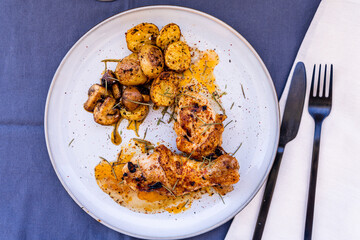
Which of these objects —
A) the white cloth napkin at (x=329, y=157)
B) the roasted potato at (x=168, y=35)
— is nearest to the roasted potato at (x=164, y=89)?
the roasted potato at (x=168, y=35)

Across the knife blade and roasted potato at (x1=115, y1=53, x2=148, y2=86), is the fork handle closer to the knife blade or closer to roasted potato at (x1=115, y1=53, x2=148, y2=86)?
the knife blade

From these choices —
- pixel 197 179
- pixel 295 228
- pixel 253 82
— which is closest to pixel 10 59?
pixel 197 179

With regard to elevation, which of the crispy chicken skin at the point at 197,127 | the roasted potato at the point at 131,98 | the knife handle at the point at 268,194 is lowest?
the knife handle at the point at 268,194

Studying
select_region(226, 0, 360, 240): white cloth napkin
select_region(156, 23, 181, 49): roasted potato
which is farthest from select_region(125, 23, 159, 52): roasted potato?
select_region(226, 0, 360, 240): white cloth napkin

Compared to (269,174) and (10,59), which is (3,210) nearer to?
(10,59)

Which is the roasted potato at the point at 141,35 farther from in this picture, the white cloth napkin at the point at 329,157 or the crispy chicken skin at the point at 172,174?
the white cloth napkin at the point at 329,157

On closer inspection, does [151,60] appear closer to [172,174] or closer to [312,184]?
[172,174]
